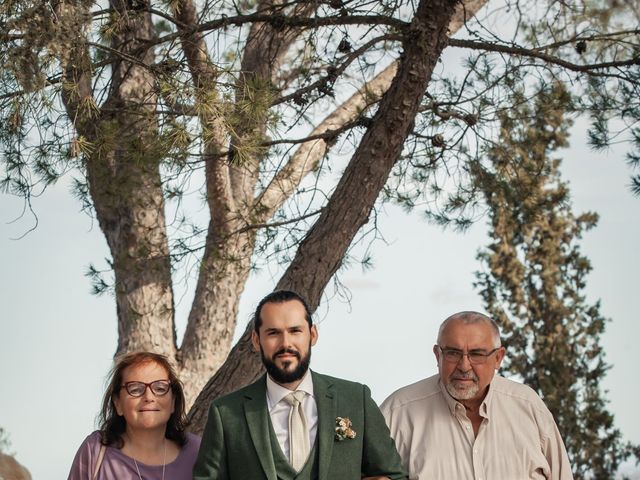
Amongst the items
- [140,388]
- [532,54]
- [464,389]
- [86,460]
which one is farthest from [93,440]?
[532,54]

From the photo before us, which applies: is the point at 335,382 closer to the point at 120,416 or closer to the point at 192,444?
the point at 192,444

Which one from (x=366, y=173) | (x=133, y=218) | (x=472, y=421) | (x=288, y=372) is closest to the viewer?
(x=288, y=372)

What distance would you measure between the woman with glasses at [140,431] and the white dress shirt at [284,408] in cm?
35

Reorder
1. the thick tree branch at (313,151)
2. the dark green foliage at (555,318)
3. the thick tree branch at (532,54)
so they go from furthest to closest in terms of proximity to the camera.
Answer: the dark green foliage at (555,318)
the thick tree branch at (313,151)
the thick tree branch at (532,54)

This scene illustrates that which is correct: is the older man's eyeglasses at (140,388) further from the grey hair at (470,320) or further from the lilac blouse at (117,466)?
the grey hair at (470,320)

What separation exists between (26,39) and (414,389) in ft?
7.53

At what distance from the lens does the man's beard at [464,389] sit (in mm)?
3523

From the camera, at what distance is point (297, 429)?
3160 millimetres

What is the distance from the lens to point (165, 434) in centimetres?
338

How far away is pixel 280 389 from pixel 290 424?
11 cm

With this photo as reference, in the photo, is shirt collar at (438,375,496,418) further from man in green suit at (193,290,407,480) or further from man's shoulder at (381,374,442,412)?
man in green suit at (193,290,407,480)

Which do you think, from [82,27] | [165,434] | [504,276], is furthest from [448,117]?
[504,276]

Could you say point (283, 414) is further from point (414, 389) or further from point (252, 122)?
point (252, 122)

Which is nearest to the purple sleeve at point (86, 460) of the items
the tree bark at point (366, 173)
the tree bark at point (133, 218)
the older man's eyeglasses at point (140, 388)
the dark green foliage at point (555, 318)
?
the older man's eyeglasses at point (140, 388)
